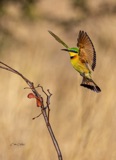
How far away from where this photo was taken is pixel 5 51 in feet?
4.84

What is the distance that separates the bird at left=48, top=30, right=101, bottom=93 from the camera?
4.54 feet

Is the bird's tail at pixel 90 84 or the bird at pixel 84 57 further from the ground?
the bird at pixel 84 57

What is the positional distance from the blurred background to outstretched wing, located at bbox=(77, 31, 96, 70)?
34mm

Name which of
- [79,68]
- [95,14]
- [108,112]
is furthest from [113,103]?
[95,14]

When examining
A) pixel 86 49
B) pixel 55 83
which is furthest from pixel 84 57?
pixel 55 83

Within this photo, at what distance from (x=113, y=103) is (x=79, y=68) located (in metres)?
0.18

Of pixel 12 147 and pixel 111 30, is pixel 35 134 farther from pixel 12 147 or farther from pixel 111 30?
pixel 111 30

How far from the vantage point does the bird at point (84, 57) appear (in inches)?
54.4

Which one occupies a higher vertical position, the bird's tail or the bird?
the bird

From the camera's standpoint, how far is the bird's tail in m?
1.44

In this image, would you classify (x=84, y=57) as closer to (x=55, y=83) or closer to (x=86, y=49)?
(x=86, y=49)

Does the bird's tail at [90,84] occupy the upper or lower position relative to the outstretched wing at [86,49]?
lower

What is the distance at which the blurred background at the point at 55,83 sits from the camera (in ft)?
4.83

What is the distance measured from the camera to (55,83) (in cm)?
149
